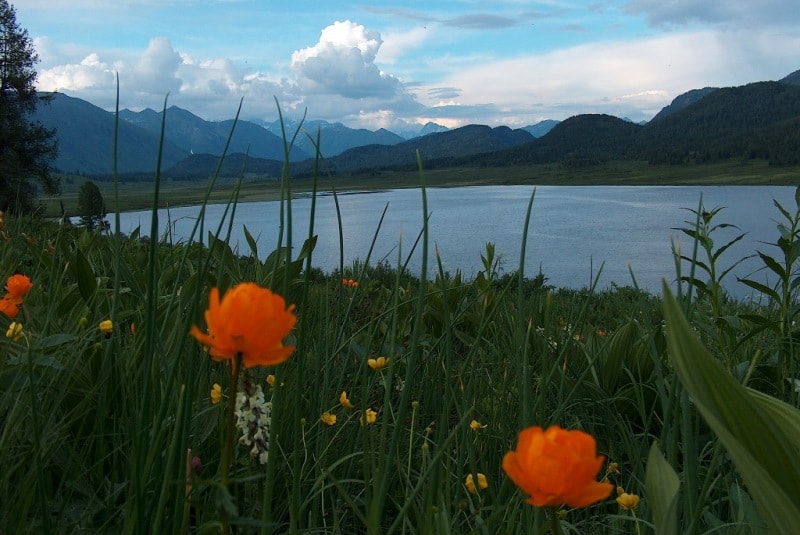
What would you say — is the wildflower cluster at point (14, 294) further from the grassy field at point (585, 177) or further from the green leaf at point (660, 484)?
the grassy field at point (585, 177)

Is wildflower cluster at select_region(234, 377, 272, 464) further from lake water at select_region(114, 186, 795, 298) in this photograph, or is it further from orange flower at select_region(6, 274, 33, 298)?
lake water at select_region(114, 186, 795, 298)

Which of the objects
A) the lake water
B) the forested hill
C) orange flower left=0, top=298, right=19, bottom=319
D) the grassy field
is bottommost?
the lake water

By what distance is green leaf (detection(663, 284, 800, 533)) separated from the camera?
0.66 metres

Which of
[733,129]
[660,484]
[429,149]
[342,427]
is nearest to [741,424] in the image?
[660,484]

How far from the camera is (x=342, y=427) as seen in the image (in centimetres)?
143

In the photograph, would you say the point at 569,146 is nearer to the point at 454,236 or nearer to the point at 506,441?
Result: the point at 454,236

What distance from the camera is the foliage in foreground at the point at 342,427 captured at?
2.50ft

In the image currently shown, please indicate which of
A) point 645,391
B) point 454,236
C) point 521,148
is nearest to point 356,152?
point 521,148

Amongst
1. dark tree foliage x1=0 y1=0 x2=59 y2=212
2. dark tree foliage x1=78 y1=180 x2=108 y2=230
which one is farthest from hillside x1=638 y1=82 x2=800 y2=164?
dark tree foliage x1=78 y1=180 x2=108 y2=230

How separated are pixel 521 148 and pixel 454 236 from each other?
101 m

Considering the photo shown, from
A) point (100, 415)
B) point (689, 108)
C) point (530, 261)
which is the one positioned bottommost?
point (530, 261)

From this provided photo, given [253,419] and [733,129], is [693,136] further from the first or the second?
[253,419]

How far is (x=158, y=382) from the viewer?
129 cm

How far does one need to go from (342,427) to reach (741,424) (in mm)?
893
